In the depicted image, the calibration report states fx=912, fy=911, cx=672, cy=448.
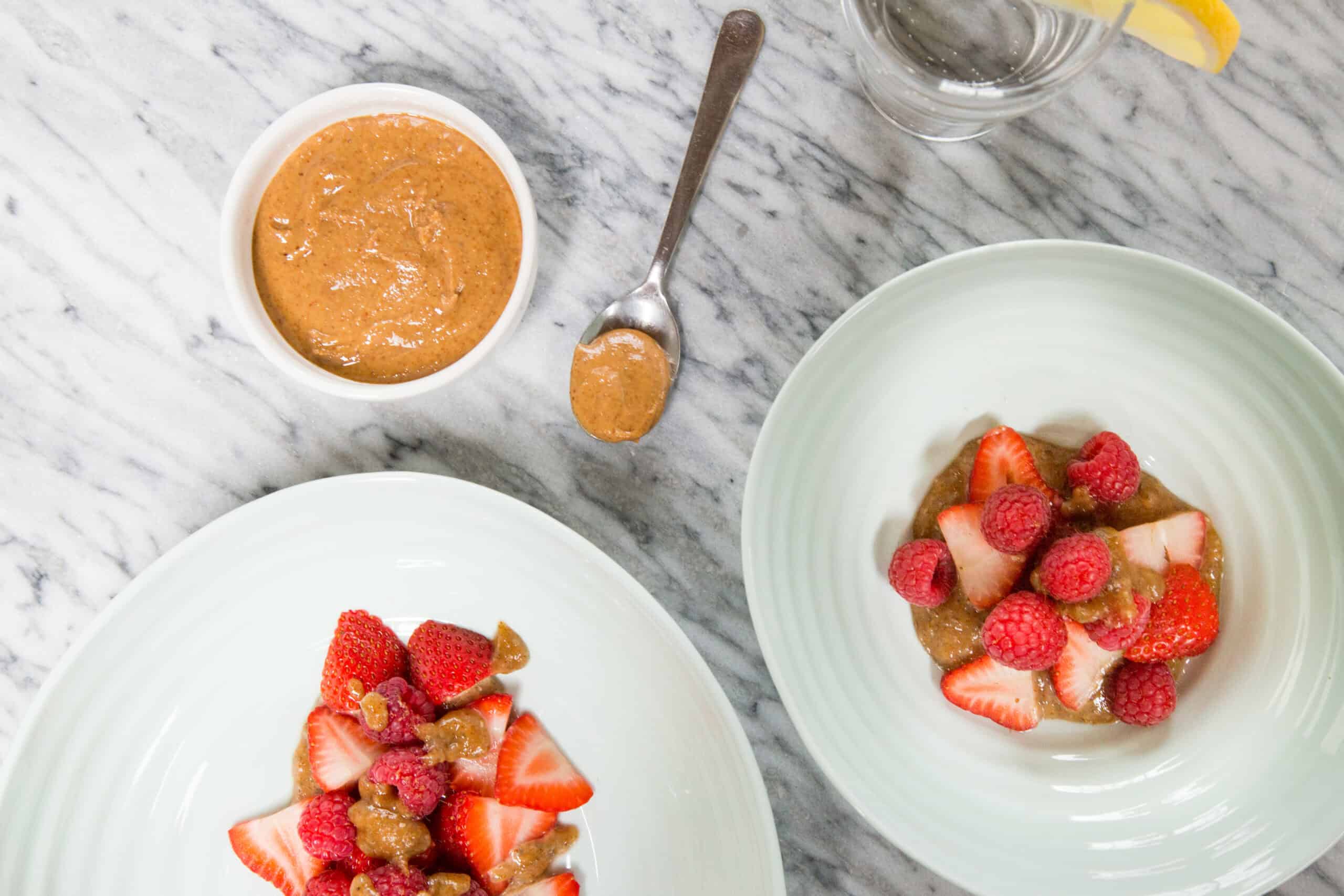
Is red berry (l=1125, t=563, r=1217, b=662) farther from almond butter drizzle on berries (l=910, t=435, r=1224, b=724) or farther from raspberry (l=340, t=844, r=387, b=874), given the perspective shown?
raspberry (l=340, t=844, r=387, b=874)

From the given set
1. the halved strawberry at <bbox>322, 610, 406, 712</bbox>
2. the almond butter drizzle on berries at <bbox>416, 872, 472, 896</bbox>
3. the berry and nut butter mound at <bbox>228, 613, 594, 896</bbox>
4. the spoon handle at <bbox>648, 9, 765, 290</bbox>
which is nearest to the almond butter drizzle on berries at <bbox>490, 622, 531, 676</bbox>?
the berry and nut butter mound at <bbox>228, 613, 594, 896</bbox>

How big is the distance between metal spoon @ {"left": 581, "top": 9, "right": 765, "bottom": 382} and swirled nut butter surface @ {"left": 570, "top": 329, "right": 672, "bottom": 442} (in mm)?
28

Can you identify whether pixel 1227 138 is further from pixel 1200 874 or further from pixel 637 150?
pixel 1200 874

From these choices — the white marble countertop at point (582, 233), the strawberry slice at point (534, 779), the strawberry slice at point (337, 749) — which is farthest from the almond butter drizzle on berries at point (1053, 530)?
the strawberry slice at point (337, 749)

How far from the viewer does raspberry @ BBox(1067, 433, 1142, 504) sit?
41.9 inches

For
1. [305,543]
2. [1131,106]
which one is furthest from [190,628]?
[1131,106]

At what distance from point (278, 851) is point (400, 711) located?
256mm

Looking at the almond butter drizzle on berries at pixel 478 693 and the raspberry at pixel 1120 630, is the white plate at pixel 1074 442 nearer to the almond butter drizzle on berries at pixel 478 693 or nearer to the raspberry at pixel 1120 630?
the raspberry at pixel 1120 630

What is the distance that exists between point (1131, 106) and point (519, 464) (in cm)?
93

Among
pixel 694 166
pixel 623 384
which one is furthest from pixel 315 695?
pixel 694 166

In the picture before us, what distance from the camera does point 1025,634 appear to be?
1012mm

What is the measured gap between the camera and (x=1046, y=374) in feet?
3.74

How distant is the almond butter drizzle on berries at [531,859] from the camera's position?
1130 millimetres

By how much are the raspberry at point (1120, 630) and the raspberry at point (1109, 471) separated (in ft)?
0.40
